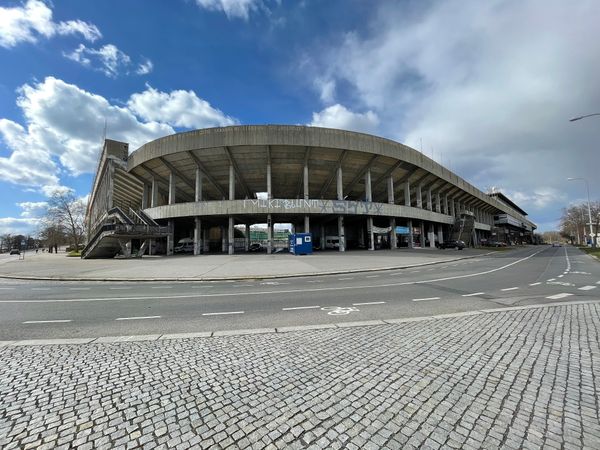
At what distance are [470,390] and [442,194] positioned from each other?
233 ft

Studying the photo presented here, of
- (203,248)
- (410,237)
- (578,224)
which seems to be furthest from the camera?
(578,224)

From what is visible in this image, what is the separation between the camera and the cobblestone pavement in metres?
2.30

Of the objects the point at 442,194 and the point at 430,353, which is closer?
the point at 430,353

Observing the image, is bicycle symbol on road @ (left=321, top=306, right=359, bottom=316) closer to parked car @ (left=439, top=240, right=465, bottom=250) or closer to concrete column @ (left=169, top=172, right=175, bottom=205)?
concrete column @ (left=169, top=172, right=175, bottom=205)

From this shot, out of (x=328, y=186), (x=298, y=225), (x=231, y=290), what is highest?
(x=328, y=186)

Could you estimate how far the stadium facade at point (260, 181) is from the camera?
34.2 m

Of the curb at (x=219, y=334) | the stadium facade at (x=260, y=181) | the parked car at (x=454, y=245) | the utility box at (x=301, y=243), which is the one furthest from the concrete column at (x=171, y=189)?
the parked car at (x=454, y=245)

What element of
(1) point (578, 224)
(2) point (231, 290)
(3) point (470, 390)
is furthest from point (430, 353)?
(1) point (578, 224)

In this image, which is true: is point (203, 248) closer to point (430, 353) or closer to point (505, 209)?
point (430, 353)

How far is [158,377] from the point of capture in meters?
3.45

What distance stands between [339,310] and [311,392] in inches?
166

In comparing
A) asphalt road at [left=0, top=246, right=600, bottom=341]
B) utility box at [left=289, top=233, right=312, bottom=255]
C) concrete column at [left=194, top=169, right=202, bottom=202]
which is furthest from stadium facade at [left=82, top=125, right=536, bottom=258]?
asphalt road at [left=0, top=246, right=600, bottom=341]

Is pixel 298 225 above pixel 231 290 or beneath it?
above

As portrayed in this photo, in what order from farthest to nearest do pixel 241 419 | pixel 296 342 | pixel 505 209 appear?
pixel 505 209
pixel 296 342
pixel 241 419
